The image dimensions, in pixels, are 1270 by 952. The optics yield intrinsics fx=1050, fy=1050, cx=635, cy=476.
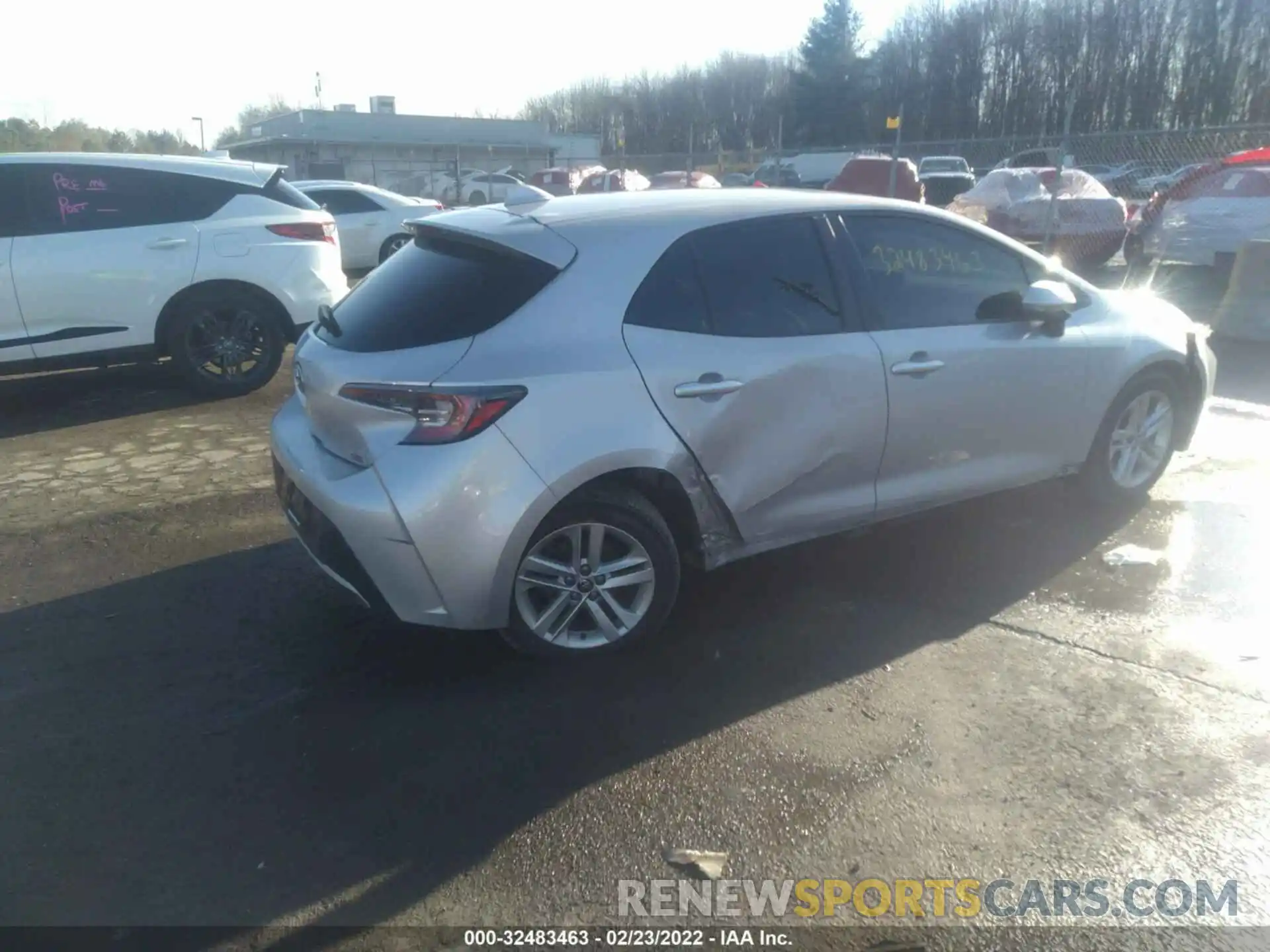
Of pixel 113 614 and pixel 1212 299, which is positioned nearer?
pixel 113 614

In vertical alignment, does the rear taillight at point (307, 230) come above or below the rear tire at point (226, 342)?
Result: above

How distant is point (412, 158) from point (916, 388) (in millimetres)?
50182

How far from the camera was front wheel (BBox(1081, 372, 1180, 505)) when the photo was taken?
17.4ft

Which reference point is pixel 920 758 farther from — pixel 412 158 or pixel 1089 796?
pixel 412 158

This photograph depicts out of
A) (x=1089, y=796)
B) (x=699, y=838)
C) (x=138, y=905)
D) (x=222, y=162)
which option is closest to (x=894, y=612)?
(x=1089, y=796)

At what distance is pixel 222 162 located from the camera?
26.9 ft

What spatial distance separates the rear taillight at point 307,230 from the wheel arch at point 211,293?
0.48 metres

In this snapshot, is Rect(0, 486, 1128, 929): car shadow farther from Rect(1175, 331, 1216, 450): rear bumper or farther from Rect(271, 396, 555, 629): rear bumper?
Rect(1175, 331, 1216, 450): rear bumper

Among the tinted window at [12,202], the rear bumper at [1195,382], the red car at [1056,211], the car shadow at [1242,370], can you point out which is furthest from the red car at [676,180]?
the rear bumper at [1195,382]

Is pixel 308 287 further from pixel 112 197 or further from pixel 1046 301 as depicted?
pixel 1046 301

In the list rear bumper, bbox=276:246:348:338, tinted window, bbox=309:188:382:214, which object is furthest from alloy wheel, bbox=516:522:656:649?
tinted window, bbox=309:188:382:214

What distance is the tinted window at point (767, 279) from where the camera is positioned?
4.07 metres

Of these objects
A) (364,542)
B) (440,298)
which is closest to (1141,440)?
(440,298)

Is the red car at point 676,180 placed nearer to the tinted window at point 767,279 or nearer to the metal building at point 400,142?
the tinted window at point 767,279
